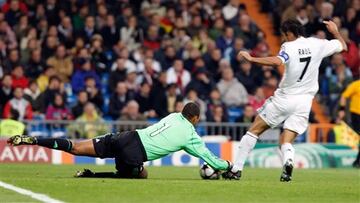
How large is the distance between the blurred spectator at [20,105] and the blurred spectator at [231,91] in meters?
4.89

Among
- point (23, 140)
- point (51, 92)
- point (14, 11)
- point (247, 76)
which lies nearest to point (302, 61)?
point (23, 140)

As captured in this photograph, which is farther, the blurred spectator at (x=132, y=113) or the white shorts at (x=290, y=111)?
the blurred spectator at (x=132, y=113)

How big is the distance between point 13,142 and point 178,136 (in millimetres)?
2186

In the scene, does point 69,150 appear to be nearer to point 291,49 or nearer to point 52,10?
point 291,49

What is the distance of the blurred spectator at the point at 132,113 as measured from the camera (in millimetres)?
25050

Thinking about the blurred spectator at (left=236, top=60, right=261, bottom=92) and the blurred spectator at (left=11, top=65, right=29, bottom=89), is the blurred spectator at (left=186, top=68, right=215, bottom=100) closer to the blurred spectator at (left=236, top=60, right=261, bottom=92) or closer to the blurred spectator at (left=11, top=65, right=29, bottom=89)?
the blurred spectator at (left=236, top=60, right=261, bottom=92)

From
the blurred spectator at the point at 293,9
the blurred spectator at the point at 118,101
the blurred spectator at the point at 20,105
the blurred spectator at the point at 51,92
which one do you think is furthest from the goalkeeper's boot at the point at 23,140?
the blurred spectator at the point at 293,9

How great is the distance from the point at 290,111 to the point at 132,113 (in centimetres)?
969

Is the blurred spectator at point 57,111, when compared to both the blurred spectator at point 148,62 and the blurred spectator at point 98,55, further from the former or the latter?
the blurred spectator at point 148,62

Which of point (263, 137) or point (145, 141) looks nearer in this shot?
point (145, 141)

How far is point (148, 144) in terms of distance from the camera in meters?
15.0

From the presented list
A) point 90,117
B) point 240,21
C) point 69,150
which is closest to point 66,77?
point 90,117

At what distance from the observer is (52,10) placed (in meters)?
27.4

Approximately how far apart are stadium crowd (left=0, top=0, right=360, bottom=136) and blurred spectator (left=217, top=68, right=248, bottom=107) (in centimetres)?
2
